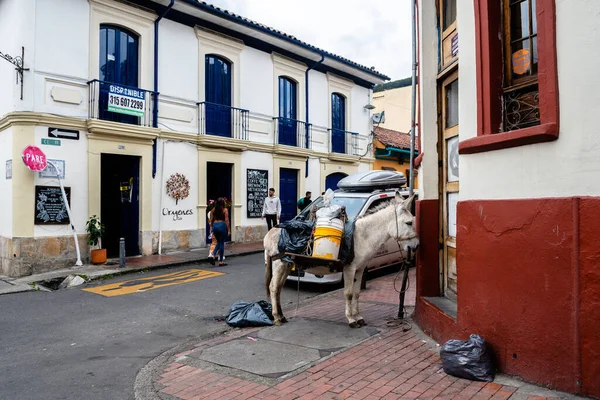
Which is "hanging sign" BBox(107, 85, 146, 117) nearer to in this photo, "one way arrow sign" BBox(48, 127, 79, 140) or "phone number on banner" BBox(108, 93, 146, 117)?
"phone number on banner" BBox(108, 93, 146, 117)

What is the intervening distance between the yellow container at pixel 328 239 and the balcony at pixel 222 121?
Answer: 32.9 ft

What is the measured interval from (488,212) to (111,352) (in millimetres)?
4771

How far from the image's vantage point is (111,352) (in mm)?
5719

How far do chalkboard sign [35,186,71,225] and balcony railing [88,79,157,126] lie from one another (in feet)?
7.44

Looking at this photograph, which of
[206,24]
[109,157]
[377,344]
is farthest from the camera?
[206,24]

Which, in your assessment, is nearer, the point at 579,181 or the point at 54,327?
the point at 579,181

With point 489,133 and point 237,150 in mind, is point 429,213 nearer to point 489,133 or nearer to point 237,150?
point 489,133

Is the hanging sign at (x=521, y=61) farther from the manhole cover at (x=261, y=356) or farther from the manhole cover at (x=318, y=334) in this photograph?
the manhole cover at (x=261, y=356)

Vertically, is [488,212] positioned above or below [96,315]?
above

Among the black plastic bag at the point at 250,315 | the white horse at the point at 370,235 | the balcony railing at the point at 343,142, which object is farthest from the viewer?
the balcony railing at the point at 343,142

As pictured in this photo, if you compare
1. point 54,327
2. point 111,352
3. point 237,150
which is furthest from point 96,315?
point 237,150

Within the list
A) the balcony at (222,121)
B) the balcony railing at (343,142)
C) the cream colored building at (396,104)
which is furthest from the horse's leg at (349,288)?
the cream colored building at (396,104)

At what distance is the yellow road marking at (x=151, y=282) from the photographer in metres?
9.44

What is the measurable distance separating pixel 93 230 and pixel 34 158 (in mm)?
2269
